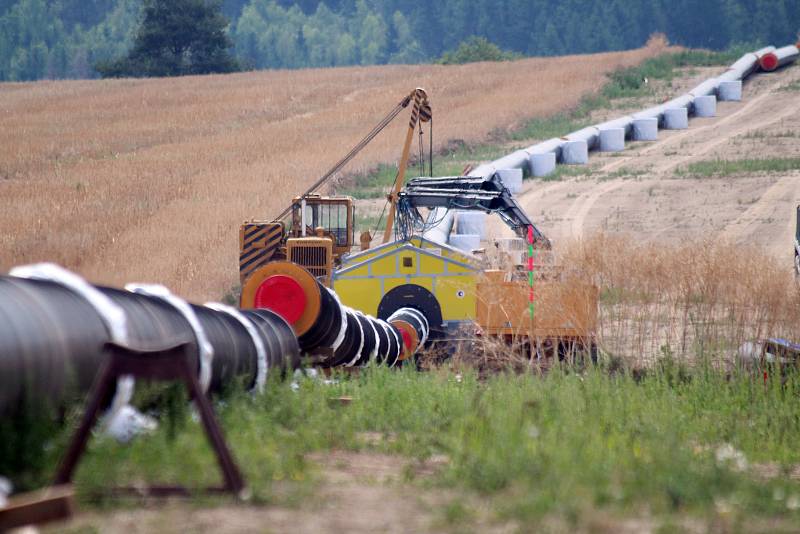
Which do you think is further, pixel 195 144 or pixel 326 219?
pixel 195 144

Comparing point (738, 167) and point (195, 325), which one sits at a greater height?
point (738, 167)

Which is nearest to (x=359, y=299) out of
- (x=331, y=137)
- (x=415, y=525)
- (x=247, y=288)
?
(x=247, y=288)

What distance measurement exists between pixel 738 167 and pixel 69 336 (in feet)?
98.4

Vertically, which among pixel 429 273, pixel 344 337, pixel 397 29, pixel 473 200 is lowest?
pixel 344 337

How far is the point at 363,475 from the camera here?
7.43 metres

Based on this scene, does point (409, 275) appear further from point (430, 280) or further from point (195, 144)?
point (195, 144)

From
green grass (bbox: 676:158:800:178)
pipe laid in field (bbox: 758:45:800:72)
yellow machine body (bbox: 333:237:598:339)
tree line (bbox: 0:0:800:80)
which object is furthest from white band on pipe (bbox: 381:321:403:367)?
tree line (bbox: 0:0:800:80)

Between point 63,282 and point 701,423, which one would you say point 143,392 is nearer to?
point 63,282

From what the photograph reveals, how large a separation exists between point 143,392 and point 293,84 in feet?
196

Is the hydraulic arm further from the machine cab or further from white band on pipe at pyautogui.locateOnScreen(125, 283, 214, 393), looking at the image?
white band on pipe at pyautogui.locateOnScreen(125, 283, 214, 393)

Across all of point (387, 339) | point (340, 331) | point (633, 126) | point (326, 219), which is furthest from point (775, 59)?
point (340, 331)

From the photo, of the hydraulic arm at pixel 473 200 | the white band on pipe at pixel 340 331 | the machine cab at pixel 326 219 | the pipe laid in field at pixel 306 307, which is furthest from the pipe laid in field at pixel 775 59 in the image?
the white band on pipe at pixel 340 331

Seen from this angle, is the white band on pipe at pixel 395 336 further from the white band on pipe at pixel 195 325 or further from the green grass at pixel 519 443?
the white band on pipe at pixel 195 325

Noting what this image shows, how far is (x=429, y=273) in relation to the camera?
19734mm
